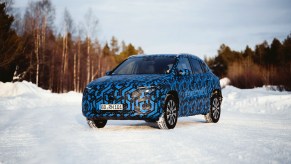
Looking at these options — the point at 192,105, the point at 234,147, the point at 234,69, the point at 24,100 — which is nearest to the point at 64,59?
the point at 234,69

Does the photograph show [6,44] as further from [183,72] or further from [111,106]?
[111,106]

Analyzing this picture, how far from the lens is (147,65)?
10719 millimetres

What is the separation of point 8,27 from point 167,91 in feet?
95.0

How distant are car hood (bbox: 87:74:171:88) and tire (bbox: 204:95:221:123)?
2831mm

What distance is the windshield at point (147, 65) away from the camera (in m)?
10.4

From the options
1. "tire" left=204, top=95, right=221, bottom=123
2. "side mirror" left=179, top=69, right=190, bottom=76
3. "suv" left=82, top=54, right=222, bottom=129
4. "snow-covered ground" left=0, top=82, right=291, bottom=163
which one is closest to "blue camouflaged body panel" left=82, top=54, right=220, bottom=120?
"suv" left=82, top=54, right=222, bottom=129

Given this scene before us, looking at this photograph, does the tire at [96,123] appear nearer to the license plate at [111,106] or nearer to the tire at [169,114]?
the license plate at [111,106]

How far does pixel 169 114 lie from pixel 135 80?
3.59 feet

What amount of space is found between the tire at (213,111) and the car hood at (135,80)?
2831 mm

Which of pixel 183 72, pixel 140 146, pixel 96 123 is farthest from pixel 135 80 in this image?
pixel 140 146

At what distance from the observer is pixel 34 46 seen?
46031mm

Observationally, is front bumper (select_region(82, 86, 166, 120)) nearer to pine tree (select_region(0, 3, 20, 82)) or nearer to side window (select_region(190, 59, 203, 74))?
side window (select_region(190, 59, 203, 74))

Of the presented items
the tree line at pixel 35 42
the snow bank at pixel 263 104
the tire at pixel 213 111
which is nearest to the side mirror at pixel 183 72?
the tire at pixel 213 111

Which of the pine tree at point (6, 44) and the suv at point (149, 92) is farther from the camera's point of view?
the pine tree at point (6, 44)
